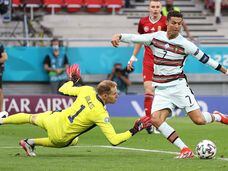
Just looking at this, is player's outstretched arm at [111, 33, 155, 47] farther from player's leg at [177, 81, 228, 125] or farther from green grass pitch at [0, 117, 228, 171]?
green grass pitch at [0, 117, 228, 171]

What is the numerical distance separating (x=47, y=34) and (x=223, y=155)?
14.8 metres

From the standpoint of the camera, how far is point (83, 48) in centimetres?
2384

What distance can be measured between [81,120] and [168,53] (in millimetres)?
1607

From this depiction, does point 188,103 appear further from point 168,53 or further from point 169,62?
point 168,53

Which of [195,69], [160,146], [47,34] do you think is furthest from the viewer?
[47,34]

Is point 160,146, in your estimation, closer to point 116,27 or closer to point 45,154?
point 45,154

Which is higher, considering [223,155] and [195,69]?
[223,155]

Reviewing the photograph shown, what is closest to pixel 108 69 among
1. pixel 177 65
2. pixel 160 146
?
pixel 160 146

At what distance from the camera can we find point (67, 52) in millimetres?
23750

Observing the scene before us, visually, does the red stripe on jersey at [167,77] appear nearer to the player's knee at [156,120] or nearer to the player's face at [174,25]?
the player's knee at [156,120]

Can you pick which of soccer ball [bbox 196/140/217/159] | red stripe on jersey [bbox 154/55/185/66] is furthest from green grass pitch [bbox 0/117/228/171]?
red stripe on jersey [bbox 154/55/185/66]

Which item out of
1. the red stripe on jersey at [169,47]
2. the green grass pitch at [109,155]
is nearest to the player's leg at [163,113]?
the green grass pitch at [109,155]

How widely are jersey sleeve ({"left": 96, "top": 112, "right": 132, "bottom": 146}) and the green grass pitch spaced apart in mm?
265

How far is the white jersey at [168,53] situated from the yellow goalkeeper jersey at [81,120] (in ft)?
3.28
